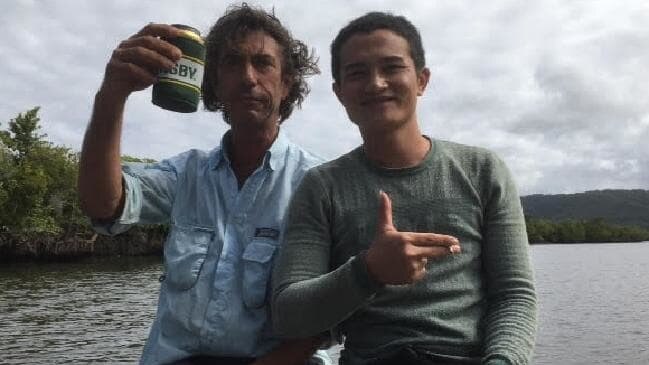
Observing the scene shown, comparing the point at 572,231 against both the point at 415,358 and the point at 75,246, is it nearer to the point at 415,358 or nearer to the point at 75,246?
the point at 75,246

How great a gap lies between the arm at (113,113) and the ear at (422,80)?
1153 millimetres

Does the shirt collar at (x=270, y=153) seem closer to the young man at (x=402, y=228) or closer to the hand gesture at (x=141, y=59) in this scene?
the young man at (x=402, y=228)

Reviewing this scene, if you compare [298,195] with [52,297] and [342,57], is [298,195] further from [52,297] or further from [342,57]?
[52,297]

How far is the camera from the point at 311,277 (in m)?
2.72

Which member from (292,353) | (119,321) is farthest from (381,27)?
(119,321)

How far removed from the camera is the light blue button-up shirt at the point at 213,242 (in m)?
3.12

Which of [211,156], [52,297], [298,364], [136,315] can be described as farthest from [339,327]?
[52,297]

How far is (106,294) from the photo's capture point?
114 ft

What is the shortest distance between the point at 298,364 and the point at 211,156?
4.19 ft

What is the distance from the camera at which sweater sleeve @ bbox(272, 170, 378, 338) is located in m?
2.45

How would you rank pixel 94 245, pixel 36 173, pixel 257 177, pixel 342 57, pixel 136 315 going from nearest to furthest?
1. pixel 342 57
2. pixel 257 177
3. pixel 136 315
4. pixel 36 173
5. pixel 94 245

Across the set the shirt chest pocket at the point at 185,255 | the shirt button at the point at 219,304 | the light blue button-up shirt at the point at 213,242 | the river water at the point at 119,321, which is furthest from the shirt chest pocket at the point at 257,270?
the river water at the point at 119,321

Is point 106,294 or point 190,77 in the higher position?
point 190,77

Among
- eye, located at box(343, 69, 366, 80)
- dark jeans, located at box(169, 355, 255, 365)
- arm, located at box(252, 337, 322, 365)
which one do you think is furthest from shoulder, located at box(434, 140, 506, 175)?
dark jeans, located at box(169, 355, 255, 365)
